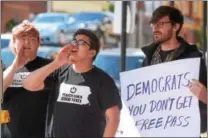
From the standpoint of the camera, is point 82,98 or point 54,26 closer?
point 82,98

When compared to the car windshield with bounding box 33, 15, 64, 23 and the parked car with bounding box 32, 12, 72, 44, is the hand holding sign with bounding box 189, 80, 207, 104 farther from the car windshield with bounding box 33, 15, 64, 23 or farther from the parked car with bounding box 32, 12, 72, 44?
the car windshield with bounding box 33, 15, 64, 23

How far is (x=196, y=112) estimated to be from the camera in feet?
11.2

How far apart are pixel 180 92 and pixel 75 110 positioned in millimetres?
769

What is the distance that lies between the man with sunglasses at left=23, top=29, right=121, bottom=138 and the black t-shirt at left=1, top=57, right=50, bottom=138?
66 mm

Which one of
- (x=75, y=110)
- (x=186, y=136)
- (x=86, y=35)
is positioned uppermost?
(x=86, y=35)

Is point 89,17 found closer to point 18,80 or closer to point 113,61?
point 113,61

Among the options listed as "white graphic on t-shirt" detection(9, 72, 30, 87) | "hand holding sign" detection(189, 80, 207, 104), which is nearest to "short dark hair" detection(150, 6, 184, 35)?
"hand holding sign" detection(189, 80, 207, 104)

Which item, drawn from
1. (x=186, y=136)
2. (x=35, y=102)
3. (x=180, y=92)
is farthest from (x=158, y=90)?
(x=35, y=102)

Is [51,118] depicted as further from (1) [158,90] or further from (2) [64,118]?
(1) [158,90]

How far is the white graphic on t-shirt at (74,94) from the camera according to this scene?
324 centimetres

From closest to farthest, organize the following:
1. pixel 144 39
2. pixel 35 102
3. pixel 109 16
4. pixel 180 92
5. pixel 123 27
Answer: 1. pixel 35 102
2. pixel 180 92
3. pixel 123 27
4. pixel 144 39
5. pixel 109 16

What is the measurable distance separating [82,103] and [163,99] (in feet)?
2.06

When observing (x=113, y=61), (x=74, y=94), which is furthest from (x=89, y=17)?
(x=74, y=94)

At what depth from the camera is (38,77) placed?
122 inches
